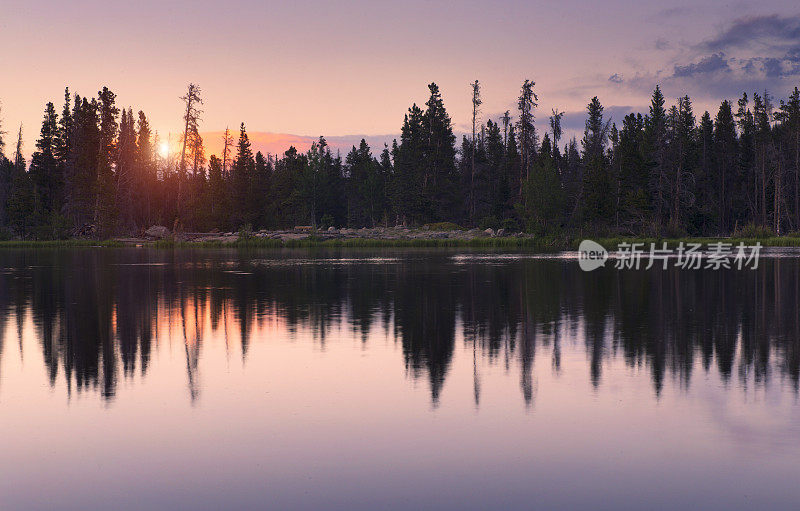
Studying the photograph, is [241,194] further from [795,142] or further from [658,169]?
[795,142]

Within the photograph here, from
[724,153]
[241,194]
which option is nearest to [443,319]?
[241,194]

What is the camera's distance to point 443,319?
21.0 m

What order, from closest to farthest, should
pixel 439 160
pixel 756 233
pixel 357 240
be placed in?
pixel 756 233
pixel 357 240
pixel 439 160

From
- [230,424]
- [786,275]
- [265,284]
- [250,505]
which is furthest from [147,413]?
[786,275]

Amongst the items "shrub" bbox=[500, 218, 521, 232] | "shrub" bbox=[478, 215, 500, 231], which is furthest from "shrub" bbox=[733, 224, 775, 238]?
"shrub" bbox=[478, 215, 500, 231]

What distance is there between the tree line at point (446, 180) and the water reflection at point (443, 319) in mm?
61785

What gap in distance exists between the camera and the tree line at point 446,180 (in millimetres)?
98938

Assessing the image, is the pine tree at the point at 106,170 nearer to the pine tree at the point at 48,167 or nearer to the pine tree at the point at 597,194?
the pine tree at the point at 48,167

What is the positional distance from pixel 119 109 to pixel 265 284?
9089cm

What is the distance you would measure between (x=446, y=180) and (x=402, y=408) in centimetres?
10876

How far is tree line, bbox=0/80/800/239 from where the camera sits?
3895 inches

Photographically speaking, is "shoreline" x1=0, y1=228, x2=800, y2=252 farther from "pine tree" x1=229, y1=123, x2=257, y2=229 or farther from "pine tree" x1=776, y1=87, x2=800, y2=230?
"pine tree" x1=776, y1=87, x2=800, y2=230

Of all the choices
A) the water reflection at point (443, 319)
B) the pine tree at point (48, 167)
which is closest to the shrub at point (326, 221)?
the pine tree at point (48, 167)

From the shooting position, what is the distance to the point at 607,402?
11.0 meters
